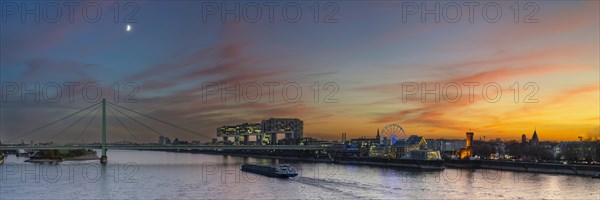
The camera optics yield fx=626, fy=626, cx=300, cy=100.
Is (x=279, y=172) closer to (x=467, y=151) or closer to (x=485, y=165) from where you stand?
(x=485, y=165)

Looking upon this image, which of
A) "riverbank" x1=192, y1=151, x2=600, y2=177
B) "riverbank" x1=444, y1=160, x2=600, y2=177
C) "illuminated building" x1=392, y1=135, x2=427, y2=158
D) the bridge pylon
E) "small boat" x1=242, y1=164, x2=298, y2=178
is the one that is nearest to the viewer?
"small boat" x1=242, y1=164, x2=298, y2=178

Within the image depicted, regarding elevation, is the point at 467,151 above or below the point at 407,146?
below

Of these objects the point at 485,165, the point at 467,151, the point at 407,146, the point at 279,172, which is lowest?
the point at 485,165

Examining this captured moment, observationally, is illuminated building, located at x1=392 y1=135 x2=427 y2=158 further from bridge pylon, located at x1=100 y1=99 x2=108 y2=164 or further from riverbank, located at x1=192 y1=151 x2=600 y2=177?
bridge pylon, located at x1=100 y1=99 x2=108 y2=164

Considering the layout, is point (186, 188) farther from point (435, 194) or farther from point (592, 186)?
point (592, 186)

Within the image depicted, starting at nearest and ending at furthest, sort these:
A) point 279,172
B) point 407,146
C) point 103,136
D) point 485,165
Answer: point 279,172
point 485,165
point 103,136
point 407,146

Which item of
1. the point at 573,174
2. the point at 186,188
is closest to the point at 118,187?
the point at 186,188

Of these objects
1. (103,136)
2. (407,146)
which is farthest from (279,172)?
(407,146)

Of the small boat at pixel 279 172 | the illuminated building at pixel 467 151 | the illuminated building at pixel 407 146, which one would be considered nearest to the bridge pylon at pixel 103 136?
the small boat at pixel 279 172

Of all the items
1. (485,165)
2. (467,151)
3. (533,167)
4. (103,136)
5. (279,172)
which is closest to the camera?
(279,172)

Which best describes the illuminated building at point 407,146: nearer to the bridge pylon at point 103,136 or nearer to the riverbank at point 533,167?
the riverbank at point 533,167

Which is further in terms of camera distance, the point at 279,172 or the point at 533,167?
the point at 533,167

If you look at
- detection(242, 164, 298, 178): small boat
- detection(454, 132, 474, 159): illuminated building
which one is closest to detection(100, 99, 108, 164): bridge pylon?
detection(242, 164, 298, 178): small boat

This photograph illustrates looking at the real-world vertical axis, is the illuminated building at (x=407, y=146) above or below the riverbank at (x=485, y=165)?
above
